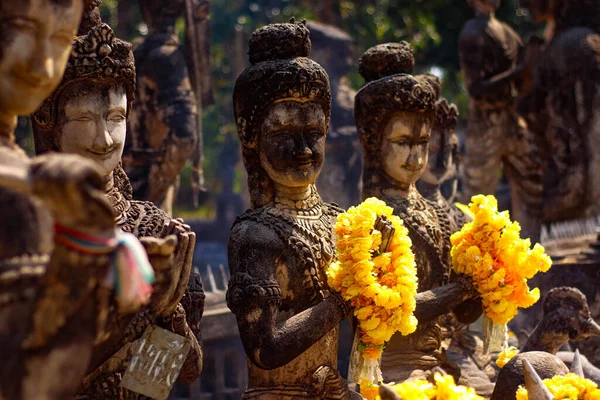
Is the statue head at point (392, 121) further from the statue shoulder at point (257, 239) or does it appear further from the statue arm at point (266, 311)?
the statue arm at point (266, 311)

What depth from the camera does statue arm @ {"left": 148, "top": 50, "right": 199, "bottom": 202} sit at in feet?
26.5

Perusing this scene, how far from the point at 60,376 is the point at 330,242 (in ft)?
7.44

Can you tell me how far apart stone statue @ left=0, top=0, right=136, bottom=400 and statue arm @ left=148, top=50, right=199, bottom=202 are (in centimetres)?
532

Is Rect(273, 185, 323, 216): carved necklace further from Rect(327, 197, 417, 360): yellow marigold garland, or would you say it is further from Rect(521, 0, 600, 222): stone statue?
Rect(521, 0, 600, 222): stone statue

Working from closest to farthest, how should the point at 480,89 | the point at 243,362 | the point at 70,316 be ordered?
the point at 70,316
the point at 243,362
the point at 480,89

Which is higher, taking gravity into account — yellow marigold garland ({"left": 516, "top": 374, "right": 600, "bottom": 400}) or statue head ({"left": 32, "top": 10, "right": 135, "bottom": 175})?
statue head ({"left": 32, "top": 10, "right": 135, "bottom": 175})

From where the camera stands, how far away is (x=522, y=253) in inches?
196

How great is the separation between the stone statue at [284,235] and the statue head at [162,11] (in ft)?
13.8

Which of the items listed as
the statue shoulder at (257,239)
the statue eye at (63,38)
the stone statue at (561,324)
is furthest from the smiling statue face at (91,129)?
the stone statue at (561,324)

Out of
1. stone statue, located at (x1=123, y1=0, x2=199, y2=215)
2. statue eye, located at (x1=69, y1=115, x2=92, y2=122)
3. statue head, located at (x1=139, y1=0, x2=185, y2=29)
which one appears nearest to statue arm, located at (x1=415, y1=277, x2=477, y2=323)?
Result: statue eye, located at (x1=69, y1=115, x2=92, y2=122)

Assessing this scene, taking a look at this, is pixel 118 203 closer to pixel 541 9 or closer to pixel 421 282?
pixel 421 282

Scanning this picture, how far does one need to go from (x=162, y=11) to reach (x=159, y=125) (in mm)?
1271

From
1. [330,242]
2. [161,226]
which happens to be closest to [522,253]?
[330,242]

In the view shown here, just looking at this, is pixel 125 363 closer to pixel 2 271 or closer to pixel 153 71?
pixel 2 271
